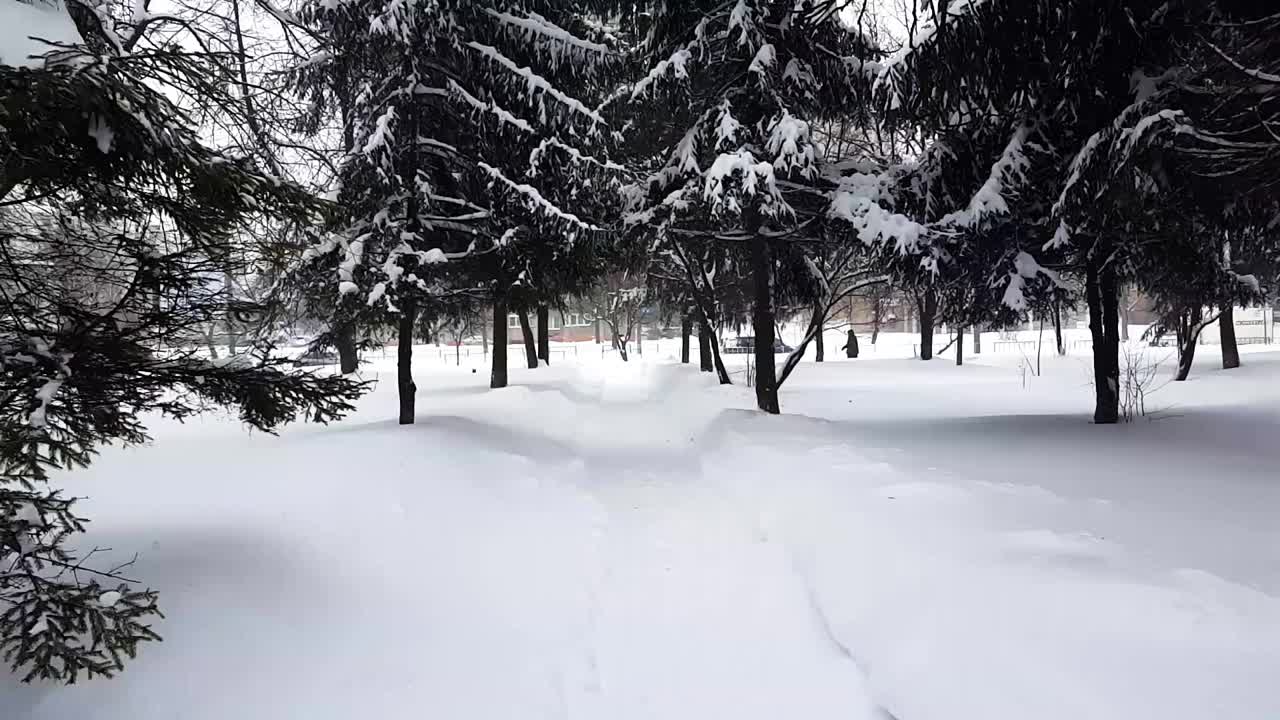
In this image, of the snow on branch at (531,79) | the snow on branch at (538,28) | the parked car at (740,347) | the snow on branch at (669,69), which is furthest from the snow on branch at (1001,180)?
the parked car at (740,347)

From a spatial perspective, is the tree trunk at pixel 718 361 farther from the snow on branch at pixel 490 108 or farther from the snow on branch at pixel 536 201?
the snow on branch at pixel 490 108

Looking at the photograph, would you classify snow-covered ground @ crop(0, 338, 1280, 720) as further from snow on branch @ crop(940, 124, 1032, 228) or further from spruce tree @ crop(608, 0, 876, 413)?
spruce tree @ crop(608, 0, 876, 413)

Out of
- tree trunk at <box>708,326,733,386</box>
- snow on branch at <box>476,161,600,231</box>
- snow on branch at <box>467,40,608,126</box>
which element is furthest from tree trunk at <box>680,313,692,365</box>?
snow on branch at <box>467,40,608,126</box>

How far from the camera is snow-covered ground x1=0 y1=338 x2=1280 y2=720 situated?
3.14 meters

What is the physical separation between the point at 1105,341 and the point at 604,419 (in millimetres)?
9449

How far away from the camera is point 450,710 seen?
3486 millimetres

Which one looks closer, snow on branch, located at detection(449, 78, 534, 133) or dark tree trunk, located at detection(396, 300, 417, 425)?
snow on branch, located at detection(449, 78, 534, 133)

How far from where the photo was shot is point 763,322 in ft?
40.7

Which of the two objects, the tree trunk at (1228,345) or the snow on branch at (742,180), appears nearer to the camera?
the snow on branch at (742,180)

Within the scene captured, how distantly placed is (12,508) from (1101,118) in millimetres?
10490

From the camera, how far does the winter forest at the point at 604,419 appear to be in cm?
322

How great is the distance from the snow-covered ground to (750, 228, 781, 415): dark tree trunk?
12.4 ft

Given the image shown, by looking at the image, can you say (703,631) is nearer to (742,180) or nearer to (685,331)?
(742,180)

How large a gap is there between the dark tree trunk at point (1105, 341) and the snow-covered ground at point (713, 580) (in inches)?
45.3
